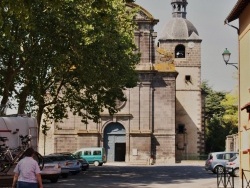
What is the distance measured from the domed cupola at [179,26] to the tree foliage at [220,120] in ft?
43.0

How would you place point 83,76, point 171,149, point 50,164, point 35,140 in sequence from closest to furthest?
point 35,140 → point 50,164 → point 83,76 → point 171,149

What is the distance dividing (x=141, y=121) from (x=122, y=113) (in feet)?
7.38

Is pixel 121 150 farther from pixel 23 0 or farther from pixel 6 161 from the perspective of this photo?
pixel 23 0

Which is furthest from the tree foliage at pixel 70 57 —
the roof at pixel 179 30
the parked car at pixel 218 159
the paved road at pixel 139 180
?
the roof at pixel 179 30

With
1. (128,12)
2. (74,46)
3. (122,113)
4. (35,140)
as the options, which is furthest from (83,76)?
(122,113)

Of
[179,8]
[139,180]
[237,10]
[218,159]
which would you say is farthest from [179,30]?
[237,10]

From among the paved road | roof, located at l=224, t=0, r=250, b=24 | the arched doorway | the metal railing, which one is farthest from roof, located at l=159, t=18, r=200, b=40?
the metal railing

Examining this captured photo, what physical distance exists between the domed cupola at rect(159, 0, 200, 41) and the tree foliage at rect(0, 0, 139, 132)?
42460 mm

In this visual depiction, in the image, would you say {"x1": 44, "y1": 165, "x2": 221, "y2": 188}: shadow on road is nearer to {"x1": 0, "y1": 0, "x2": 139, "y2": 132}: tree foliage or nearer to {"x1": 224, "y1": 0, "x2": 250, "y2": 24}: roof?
{"x1": 0, "y1": 0, "x2": 139, "y2": 132}: tree foliage

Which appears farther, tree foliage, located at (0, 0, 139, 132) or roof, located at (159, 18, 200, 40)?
roof, located at (159, 18, 200, 40)

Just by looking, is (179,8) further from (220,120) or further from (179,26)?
(220,120)

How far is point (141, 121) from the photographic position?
68.8m

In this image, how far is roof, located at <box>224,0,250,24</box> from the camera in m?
29.6

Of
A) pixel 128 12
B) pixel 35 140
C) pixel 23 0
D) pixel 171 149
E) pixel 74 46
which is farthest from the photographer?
pixel 171 149
